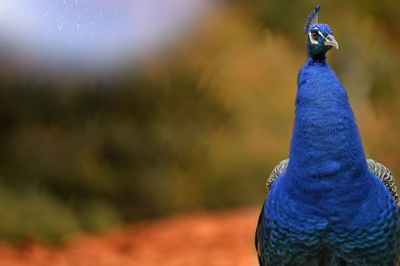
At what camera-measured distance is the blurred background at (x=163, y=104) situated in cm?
696

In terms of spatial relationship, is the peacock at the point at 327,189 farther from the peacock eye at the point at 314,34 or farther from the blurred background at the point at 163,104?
the blurred background at the point at 163,104

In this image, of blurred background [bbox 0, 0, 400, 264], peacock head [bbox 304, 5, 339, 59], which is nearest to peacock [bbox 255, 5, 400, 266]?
peacock head [bbox 304, 5, 339, 59]

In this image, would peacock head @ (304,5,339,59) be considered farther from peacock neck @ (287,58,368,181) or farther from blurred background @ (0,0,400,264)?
blurred background @ (0,0,400,264)

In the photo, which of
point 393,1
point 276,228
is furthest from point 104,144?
point 276,228

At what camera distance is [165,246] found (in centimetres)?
704

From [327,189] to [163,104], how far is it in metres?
4.07

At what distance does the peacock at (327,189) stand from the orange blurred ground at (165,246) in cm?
267

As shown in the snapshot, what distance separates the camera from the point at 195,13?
7508mm

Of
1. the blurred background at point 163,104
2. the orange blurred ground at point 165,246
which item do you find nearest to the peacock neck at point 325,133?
the orange blurred ground at point 165,246

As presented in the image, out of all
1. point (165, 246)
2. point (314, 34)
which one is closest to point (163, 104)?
point (165, 246)

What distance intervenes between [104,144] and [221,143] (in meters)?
1.02

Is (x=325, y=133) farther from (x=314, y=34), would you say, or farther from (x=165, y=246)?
(x=165, y=246)

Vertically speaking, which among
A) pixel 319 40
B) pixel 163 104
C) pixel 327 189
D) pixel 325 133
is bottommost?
pixel 327 189

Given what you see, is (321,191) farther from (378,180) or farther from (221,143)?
(221,143)
